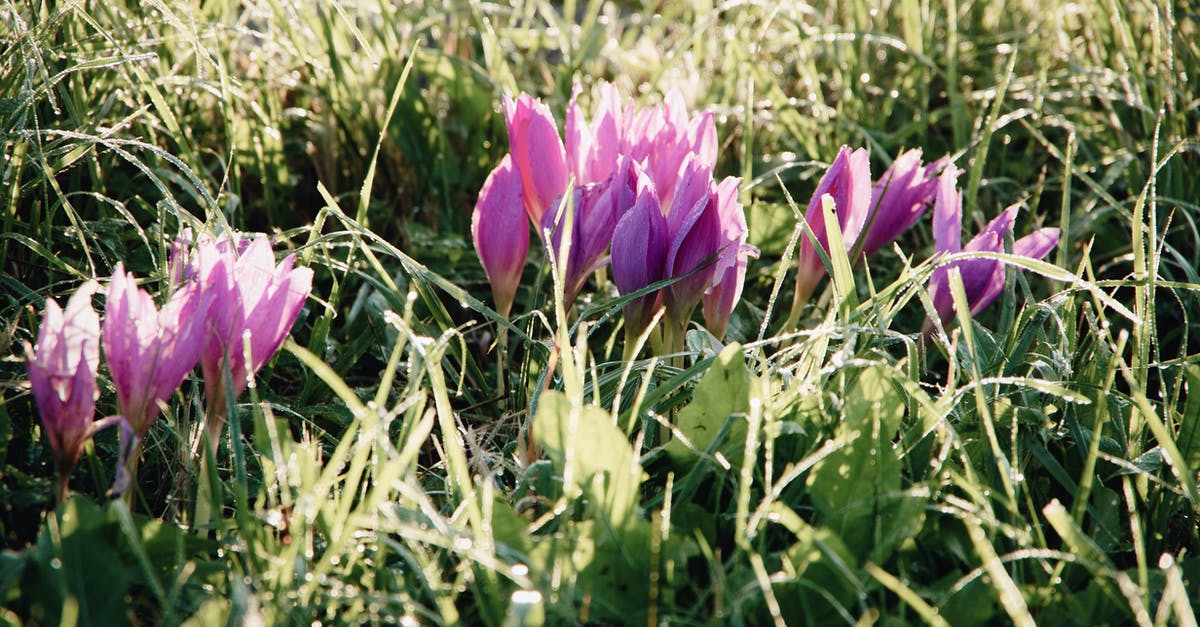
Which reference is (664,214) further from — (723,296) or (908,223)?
(908,223)

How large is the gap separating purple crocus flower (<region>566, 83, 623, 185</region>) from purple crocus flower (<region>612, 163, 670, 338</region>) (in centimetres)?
21

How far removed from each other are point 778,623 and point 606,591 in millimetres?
172

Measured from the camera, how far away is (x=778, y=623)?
917 millimetres

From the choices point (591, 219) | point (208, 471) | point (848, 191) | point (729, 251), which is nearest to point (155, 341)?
point (208, 471)

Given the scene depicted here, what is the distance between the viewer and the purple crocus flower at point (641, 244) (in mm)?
1251

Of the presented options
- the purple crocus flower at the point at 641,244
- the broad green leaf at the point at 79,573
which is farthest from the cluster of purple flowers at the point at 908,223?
the broad green leaf at the point at 79,573

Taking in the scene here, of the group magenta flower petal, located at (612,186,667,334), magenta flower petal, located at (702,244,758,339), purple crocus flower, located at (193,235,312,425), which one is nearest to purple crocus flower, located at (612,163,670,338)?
magenta flower petal, located at (612,186,667,334)

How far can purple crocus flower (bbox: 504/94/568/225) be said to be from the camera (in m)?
1.43

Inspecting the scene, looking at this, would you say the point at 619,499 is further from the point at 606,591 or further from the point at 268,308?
the point at 268,308

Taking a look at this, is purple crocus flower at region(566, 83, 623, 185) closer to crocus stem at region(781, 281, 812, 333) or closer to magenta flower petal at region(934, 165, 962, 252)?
crocus stem at region(781, 281, 812, 333)

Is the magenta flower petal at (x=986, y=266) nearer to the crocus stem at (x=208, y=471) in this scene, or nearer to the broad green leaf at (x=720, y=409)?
the broad green leaf at (x=720, y=409)

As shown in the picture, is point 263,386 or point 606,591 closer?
point 606,591

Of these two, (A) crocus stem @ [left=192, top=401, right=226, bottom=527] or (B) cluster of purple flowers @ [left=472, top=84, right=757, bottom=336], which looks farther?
(B) cluster of purple flowers @ [left=472, top=84, right=757, bottom=336]

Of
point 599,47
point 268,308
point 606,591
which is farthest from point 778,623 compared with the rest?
point 599,47
